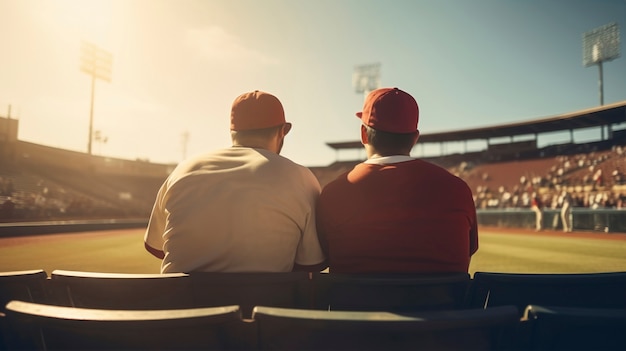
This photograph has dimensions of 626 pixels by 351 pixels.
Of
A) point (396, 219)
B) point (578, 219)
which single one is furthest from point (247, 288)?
point (578, 219)

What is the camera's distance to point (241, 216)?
1880mm

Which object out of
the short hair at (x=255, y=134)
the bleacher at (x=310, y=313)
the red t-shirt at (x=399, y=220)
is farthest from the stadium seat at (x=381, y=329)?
the short hair at (x=255, y=134)

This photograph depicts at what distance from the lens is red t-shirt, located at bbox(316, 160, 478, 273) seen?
5.97 feet

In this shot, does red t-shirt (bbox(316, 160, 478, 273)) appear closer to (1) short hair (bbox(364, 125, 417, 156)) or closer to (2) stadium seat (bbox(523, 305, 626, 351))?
(1) short hair (bbox(364, 125, 417, 156))

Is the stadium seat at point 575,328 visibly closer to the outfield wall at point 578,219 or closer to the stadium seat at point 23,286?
the stadium seat at point 23,286

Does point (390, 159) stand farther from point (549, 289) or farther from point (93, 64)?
point (93, 64)

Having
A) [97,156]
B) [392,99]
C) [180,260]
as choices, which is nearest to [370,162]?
[392,99]

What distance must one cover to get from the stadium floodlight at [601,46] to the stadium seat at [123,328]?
158 ft

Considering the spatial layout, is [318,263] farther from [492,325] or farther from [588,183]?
[588,183]

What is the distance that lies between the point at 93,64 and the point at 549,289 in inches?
1744

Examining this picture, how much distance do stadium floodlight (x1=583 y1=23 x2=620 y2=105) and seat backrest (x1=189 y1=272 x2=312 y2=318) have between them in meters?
47.8

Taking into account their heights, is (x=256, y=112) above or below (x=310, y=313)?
above

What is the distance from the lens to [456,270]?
190cm

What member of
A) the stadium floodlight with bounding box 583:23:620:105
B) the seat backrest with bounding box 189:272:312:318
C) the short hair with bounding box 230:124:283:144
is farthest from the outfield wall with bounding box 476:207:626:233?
the stadium floodlight with bounding box 583:23:620:105
